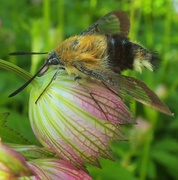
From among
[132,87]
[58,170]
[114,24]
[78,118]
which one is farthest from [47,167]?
[114,24]

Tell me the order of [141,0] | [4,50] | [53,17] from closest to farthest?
[141,0] < [4,50] < [53,17]

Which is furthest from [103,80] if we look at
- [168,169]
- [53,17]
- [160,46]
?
[53,17]

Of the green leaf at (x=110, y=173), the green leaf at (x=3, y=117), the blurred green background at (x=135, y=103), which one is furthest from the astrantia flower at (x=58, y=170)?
the green leaf at (x=110, y=173)

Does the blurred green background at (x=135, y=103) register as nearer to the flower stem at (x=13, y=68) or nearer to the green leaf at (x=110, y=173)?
the green leaf at (x=110, y=173)

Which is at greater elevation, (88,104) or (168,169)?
(88,104)

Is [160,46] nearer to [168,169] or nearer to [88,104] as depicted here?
[168,169]

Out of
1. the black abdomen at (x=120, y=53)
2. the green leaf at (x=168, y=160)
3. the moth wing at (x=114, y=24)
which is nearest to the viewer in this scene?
the black abdomen at (x=120, y=53)

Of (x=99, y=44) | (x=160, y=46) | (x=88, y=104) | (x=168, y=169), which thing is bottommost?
(x=168, y=169)
